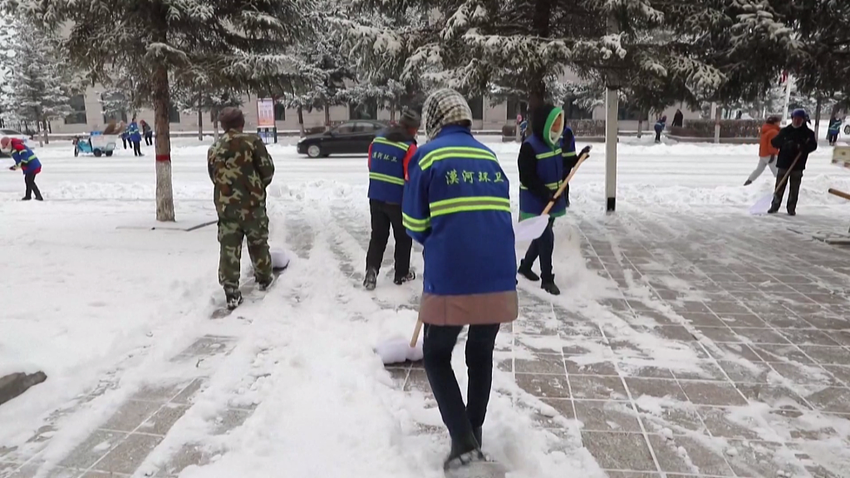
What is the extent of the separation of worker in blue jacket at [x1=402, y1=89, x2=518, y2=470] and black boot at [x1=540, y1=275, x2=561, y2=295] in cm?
331

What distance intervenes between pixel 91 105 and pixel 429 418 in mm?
52001

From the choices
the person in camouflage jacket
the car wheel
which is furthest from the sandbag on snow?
the car wheel

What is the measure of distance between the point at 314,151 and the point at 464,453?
879 inches

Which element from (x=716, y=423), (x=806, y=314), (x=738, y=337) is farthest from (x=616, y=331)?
(x=806, y=314)

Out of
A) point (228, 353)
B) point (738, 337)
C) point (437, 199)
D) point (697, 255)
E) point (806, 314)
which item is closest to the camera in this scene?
point (437, 199)

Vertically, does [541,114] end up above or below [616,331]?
above

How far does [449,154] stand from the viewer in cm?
276

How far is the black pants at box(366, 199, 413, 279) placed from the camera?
19.7 feet

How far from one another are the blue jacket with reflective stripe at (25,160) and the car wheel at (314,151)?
12.2 meters

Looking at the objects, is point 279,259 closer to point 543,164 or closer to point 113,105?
point 543,164

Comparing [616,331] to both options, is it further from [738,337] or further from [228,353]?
[228,353]

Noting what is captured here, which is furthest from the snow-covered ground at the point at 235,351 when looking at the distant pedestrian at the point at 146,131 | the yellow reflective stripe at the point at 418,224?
the distant pedestrian at the point at 146,131

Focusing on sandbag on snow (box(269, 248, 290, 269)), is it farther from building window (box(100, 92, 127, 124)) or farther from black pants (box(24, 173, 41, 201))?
building window (box(100, 92, 127, 124))

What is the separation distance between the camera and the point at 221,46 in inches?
368
